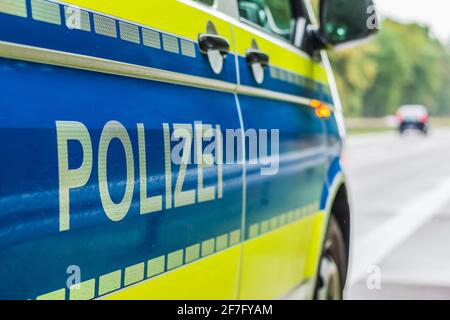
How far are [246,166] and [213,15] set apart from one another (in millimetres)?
444

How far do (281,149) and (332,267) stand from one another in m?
1.08

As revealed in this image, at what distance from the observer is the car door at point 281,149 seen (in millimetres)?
2998

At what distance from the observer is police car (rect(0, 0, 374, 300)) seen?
1.81 m

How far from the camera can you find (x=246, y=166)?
2.87m

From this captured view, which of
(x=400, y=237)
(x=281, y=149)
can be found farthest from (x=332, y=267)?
(x=400, y=237)

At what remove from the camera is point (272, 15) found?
3893 mm

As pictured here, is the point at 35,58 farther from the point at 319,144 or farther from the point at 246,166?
the point at 319,144

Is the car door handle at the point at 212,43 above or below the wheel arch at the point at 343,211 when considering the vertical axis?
above

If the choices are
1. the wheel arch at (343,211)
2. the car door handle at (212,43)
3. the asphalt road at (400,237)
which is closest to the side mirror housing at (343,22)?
the wheel arch at (343,211)

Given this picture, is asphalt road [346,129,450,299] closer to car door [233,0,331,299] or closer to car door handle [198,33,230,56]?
car door [233,0,331,299]

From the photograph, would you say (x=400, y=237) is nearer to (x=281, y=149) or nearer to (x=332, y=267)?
(x=332, y=267)

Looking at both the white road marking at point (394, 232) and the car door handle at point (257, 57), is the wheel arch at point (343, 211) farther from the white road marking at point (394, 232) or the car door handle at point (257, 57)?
the white road marking at point (394, 232)

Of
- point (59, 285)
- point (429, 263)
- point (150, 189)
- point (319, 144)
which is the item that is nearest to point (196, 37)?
→ point (150, 189)
